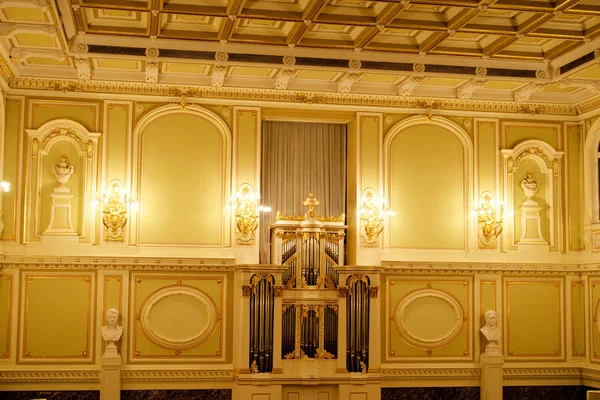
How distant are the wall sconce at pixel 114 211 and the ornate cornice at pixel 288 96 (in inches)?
71.0

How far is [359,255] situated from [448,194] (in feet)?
6.93

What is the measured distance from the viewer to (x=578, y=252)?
17078mm

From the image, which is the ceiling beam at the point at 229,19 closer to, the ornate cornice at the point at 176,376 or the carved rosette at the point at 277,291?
the carved rosette at the point at 277,291

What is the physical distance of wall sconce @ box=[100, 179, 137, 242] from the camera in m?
15.5

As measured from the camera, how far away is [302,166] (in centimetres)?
1705

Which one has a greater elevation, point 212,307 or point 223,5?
point 223,5

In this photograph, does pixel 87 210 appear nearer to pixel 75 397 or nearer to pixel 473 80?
pixel 75 397

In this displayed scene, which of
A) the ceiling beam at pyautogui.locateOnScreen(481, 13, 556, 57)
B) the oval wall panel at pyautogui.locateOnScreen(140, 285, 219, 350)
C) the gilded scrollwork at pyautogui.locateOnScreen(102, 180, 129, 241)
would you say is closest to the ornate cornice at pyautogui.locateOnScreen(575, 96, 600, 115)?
the ceiling beam at pyautogui.locateOnScreen(481, 13, 556, 57)

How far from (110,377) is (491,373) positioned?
666 cm

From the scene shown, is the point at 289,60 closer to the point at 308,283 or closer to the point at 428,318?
the point at 308,283

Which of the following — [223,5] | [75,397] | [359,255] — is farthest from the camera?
[359,255]

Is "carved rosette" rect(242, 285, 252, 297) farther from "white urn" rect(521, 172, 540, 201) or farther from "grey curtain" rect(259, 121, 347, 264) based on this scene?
"white urn" rect(521, 172, 540, 201)

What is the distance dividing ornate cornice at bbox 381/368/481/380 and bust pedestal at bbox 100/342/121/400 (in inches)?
181

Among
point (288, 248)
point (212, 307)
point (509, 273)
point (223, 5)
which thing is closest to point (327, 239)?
point (288, 248)
